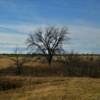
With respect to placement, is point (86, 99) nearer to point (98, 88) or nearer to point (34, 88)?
point (98, 88)

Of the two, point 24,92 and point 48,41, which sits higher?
point 48,41

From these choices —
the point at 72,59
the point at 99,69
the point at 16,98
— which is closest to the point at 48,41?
the point at 72,59

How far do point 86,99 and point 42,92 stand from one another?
4649 mm

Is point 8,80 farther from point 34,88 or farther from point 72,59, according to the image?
point 72,59

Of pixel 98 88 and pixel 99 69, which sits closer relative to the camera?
pixel 98 88

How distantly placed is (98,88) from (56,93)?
3699 mm

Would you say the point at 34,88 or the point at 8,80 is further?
the point at 8,80

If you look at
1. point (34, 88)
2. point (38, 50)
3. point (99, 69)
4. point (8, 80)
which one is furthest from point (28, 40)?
point (34, 88)

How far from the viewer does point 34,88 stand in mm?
26328

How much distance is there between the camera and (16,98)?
73.4 feet

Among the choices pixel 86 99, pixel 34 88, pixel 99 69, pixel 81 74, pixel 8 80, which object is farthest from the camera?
pixel 99 69

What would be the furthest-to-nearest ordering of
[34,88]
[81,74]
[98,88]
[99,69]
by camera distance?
[99,69], [81,74], [34,88], [98,88]

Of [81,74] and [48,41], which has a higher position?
[48,41]

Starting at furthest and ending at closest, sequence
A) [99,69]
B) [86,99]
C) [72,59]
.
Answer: [72,59] → [99,69] → [86,99]
